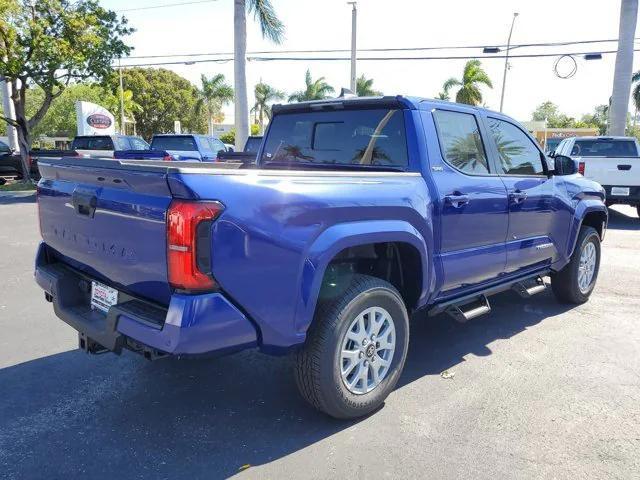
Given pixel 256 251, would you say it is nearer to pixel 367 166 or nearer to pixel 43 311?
pixel 367 166

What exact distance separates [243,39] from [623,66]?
12.2 metres

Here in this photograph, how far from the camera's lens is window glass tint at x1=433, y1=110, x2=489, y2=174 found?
3857mm

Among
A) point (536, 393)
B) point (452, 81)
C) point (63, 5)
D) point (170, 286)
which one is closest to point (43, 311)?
point (170, 286)

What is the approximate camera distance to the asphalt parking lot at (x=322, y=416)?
2.80 metres

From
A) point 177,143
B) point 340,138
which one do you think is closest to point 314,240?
point 340,138

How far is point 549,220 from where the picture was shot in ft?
16.2

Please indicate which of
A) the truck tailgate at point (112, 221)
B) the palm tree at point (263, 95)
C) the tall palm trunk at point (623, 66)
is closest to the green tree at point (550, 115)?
the palm tree at point (263, 95)

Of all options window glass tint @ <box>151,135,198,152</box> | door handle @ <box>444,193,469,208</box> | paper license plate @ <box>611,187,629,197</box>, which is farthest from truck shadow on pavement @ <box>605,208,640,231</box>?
window glass tint @ <box>151,135,198,152</box>

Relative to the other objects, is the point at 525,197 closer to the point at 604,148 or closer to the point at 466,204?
the point at 466,204

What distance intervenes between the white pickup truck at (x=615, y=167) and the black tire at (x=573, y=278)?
21.0ft

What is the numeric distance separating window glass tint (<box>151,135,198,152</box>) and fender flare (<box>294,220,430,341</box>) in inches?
537

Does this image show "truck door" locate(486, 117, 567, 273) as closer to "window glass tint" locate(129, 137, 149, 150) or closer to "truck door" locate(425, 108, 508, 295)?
"truck door" locate(425, 108, 508, 295)

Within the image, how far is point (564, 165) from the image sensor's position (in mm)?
5133

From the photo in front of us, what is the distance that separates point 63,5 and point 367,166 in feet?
59.4
